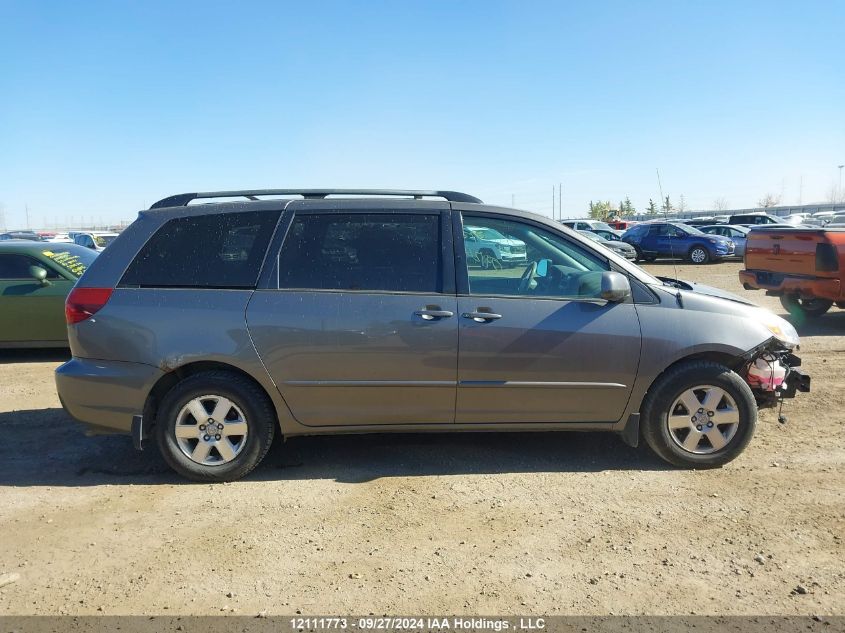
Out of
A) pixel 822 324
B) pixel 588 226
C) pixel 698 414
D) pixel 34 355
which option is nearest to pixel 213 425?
pixel 698 414

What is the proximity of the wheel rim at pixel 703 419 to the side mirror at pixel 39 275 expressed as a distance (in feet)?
24.4

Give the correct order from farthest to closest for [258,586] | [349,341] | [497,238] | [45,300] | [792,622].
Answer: [45,300], [497,238], [349,341], [258,586], [792,622]

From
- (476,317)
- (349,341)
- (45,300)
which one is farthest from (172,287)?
(45,300)

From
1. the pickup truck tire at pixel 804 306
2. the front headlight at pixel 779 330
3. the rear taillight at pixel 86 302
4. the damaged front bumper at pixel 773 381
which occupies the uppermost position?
the rear taillight at pixel 86 302

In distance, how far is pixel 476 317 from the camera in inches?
171

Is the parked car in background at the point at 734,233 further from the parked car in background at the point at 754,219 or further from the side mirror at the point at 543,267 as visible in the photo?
the side mirror at the point at 543,267

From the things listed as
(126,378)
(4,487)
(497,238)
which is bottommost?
(4,487)

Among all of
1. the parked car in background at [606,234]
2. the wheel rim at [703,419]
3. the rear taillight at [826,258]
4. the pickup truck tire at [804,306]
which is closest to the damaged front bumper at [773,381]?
the wheel rim at [703,419]

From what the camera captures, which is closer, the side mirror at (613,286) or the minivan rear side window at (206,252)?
the side mirror at (613,286)

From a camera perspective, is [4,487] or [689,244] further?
[689,244]

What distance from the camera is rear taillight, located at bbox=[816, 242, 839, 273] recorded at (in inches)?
360

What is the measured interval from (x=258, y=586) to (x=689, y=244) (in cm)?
2603

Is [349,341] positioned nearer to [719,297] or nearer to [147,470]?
[147,470]

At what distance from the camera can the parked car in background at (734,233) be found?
2715cm
